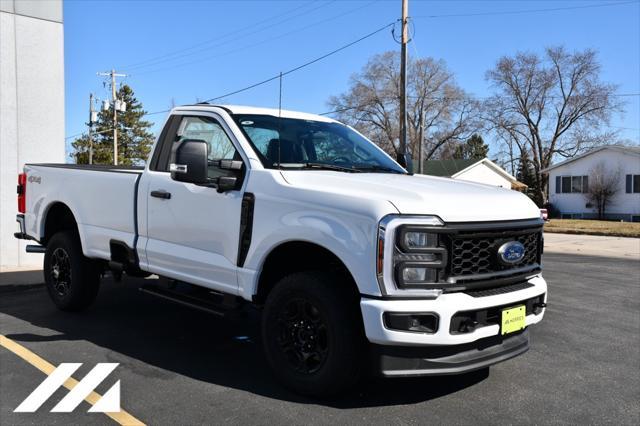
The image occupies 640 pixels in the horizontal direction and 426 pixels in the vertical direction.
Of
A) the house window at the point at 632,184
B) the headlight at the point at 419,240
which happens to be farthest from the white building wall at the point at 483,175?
the headlight at the point at 419,240

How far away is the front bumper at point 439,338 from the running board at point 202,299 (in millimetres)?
1390

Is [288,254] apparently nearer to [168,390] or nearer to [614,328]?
→ [168,390]

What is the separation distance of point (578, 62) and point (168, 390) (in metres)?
57.0

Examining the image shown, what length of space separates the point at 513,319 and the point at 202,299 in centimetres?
242

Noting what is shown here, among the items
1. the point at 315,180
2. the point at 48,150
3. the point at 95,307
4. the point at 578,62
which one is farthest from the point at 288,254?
the point at 578,62

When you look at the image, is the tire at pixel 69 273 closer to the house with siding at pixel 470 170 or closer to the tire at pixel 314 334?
the tire at pixel 314 334

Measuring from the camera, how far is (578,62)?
2092 inches

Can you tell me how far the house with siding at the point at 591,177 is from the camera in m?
35.7

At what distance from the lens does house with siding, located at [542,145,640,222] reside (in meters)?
35.7

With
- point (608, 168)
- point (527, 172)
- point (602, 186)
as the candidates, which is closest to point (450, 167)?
point (608, 168)

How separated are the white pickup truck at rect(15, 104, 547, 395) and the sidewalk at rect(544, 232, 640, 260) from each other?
1238cm

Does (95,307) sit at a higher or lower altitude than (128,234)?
lower

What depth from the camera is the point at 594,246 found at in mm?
17594

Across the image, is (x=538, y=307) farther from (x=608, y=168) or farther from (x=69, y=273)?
(x=608, y=168)
